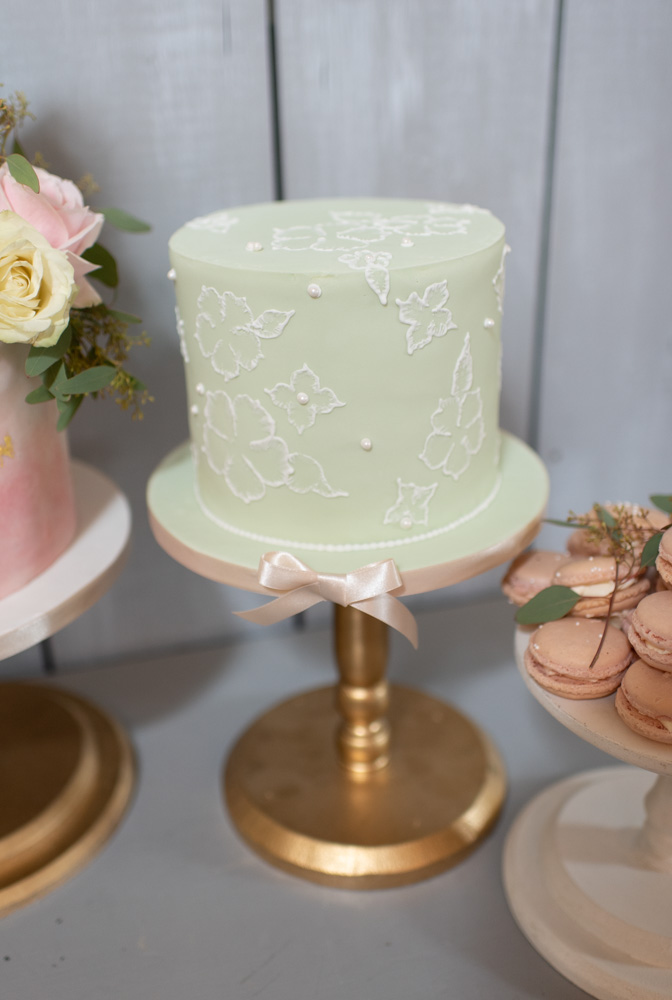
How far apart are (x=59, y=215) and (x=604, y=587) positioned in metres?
0.64

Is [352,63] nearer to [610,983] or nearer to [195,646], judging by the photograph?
[195,646]

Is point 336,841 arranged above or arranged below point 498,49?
below

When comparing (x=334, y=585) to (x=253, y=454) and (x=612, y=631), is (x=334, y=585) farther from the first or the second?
(x=612, y=631)

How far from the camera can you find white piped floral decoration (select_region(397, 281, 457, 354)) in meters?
0.77

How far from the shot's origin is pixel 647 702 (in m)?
0.75

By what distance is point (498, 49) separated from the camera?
1.15m

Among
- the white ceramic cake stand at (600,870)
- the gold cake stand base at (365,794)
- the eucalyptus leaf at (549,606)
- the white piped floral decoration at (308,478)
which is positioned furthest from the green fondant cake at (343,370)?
the gold cake stand base at (365,794)

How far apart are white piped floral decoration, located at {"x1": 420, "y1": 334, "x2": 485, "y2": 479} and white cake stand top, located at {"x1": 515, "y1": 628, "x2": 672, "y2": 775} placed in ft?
0.73

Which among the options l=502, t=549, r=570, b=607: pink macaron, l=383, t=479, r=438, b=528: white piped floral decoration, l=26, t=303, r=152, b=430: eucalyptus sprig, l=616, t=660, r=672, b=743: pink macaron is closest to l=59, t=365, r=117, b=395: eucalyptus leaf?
l=26, t=303, r=152, b=430: eucalyptus sprig

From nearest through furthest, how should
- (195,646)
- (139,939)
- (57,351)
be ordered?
(57,351)
(139,939)
(195,646)

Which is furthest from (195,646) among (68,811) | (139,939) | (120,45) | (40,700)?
(120,45)

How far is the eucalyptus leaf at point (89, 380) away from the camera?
85 centimetres

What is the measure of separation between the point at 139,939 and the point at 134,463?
0.62m

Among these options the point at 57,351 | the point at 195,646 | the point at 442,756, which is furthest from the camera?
the point at 195,646
